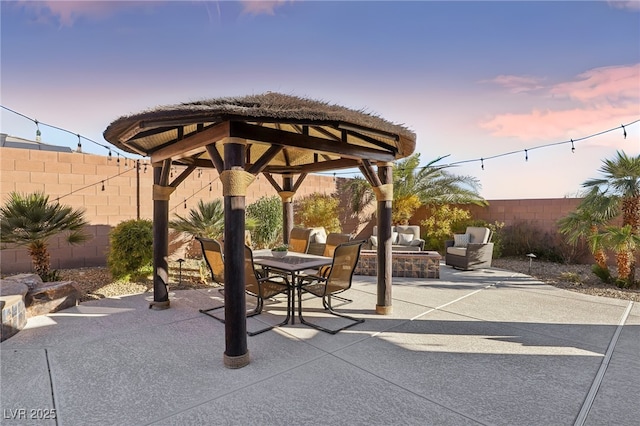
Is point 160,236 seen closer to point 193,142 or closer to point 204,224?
point 193,142

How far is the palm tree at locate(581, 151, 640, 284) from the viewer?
6532 millimetres

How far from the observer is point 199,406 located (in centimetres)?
260

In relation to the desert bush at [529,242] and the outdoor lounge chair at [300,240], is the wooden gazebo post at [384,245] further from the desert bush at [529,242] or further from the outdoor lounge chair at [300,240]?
the desert bush at [529,242]

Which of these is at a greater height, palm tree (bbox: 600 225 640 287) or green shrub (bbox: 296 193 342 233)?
green shrub (bbox: 296 193 342 233)

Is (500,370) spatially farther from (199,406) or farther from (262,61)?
(262,61)

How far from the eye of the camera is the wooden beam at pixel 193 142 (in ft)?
11.0

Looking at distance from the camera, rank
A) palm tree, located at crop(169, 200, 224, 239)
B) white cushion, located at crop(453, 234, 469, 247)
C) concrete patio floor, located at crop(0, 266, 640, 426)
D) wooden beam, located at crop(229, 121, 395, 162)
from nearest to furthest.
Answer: concrete patio floor, located at crop(0, 266, 640, 426)
wooden beam, located at crop(229, 121, 395, 162)
palm tree, located at crop(169, 200, 224, 239)
white cushion, located at crop(453, 234, 469, 247)

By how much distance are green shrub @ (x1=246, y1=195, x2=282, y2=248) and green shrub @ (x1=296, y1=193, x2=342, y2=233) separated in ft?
3.96

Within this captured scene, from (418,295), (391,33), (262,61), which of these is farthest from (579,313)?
(262,61)

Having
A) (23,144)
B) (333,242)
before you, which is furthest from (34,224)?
(23,144)

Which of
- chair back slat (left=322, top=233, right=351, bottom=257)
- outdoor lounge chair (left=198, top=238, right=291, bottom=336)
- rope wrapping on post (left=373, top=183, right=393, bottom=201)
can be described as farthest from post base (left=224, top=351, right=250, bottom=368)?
chair back slat (left=322, top=233, right=351, bottom=257)

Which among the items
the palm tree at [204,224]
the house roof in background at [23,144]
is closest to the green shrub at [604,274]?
the palm tree at [204,224]

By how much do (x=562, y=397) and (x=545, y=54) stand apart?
743cm

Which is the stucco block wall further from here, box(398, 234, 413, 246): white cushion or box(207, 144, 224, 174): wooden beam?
box(398, 234, 413, 246): white cushion
